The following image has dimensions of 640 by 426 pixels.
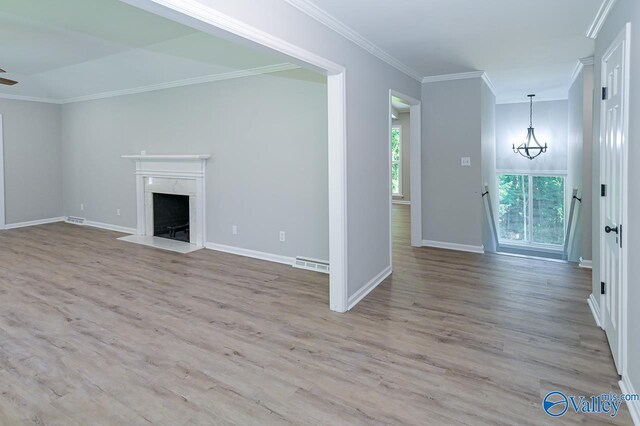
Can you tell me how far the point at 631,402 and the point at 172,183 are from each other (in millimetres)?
5821

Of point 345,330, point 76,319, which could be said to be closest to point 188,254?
point 76,319

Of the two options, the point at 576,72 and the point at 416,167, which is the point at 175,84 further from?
the point at 576,72

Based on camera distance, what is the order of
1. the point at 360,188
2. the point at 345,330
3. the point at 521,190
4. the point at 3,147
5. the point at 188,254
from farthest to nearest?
1. the point at 521,190
2. the point at 3,147
3. the point at 188,254
4. the point at 360,188
5. the point at 345,330

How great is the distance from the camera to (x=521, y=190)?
326 inches

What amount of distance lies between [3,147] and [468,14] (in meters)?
7.95

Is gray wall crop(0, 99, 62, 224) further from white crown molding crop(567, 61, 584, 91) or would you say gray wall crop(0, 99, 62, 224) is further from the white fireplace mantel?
white crown molding crop(567, 61, 584, 91)

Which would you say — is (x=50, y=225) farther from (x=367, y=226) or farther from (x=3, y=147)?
(x=367, y=226)

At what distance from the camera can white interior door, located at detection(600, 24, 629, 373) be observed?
230 cm

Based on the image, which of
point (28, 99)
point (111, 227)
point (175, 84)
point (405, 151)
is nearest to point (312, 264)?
point (175, 84)

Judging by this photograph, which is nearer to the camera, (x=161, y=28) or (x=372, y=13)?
(x=372, y=13)

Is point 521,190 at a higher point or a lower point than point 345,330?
higher

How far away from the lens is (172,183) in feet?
20.3

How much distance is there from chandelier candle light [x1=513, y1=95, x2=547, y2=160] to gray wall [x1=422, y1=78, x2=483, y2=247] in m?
2.78

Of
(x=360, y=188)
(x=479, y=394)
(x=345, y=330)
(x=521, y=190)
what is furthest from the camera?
(x=521, y=190)
